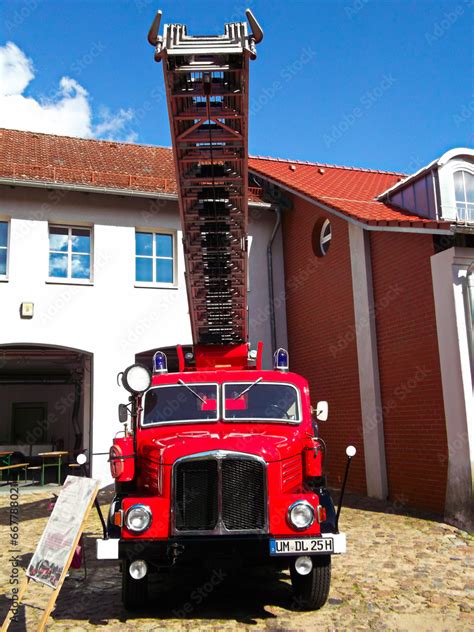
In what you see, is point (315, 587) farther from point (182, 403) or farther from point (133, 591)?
point (182, 403)

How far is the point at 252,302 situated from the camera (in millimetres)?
14625

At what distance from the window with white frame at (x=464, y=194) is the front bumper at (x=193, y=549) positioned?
750 cm

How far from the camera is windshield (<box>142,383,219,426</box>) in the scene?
613 cm

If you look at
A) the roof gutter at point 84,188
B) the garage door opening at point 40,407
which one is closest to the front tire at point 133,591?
the roof gutter at point 84,188

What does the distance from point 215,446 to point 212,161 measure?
2779 millimetres

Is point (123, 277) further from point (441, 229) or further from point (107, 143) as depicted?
point (441, 229)

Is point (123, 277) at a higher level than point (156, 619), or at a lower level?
higher

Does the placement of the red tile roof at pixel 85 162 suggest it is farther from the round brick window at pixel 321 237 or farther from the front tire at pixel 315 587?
the front tire at pixel 315 587

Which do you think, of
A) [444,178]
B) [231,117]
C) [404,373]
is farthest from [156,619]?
[444,178]

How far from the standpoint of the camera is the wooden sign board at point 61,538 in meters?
4.69

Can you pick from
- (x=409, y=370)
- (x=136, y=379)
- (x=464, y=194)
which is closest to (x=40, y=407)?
(x=409, y=370)

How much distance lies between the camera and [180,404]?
20.6 feet

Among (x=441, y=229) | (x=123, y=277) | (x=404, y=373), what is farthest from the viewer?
(x=123, y=277)

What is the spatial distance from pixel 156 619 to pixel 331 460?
25.7 feet
